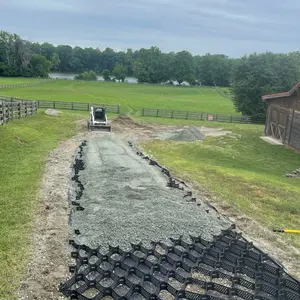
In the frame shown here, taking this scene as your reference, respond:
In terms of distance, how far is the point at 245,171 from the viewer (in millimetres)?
18656

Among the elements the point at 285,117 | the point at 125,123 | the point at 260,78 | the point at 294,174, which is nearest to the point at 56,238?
the point at 294,174

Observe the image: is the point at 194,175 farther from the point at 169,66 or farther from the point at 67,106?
the point at 169,66

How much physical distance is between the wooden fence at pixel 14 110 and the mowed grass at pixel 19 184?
62 centimetres

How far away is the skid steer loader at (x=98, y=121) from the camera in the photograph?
91.1 ft

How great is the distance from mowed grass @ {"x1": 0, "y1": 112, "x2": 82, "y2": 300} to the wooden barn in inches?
638

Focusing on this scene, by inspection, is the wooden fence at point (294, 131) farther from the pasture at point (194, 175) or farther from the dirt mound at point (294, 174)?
the dirt mound at point (294, 174)

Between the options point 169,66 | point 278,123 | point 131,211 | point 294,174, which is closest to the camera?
point 131,211

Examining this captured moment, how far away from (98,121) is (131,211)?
19571mm

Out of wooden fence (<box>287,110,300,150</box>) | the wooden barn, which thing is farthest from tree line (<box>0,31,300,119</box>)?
wooden fence (<box>287,110,300,150</box>)

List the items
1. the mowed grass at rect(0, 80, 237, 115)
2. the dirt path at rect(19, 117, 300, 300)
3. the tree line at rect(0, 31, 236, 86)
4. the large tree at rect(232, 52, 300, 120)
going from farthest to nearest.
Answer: the tree line at rect(0, 31, 236, 86)
the mowed grass at rect(0, 80, 237, 115)
the large tree at rect(232, 52, 300, 120)
the dirt path at rect(19, 117, 300, 300)

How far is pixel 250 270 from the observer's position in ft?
23.9

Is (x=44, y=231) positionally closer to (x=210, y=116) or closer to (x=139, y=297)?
(x=139, y=297)

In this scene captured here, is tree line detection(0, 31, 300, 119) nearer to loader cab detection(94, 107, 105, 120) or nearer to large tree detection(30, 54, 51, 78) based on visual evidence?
large tree detection(30, 54, 51, 78)

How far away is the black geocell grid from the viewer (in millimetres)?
6305
